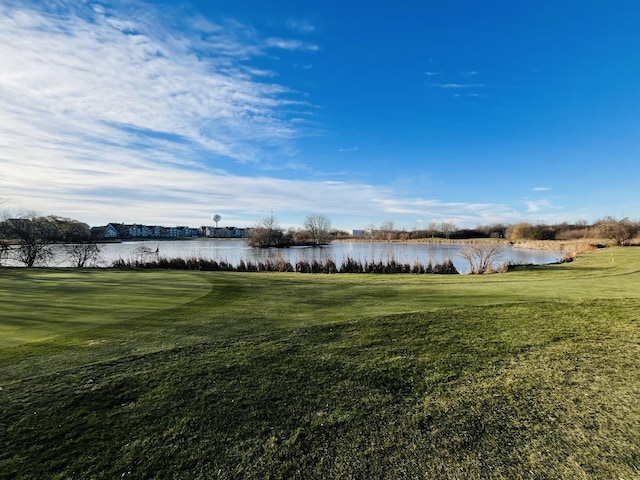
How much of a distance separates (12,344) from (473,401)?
5598mm

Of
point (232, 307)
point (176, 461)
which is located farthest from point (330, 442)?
point (232, 307)

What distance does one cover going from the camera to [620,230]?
37.2m

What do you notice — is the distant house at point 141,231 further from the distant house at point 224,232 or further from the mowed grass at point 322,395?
the mowed grass at point 322,395

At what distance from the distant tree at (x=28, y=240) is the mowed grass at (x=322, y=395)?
22.4 meters

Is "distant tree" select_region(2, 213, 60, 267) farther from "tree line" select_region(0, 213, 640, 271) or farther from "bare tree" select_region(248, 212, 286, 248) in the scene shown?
"bare tree" select_region(248, 212, 286, 248)

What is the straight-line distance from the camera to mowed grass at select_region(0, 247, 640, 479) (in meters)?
2.39

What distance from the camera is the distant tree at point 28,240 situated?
918 inches

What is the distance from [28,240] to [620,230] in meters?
54.8

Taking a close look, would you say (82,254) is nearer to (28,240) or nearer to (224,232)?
(28,240)

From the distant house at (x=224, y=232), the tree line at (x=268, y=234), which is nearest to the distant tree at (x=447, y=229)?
the tree line at (x=268, y=234)

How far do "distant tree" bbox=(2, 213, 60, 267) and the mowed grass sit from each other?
73.4 feet

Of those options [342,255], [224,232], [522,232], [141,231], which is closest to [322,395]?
[342,255]

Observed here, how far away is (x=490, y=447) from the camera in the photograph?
8.29ft

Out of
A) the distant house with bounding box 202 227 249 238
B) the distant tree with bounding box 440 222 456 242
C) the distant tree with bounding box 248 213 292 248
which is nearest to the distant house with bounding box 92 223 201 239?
the distant house with bounding box 202 227 249 238
